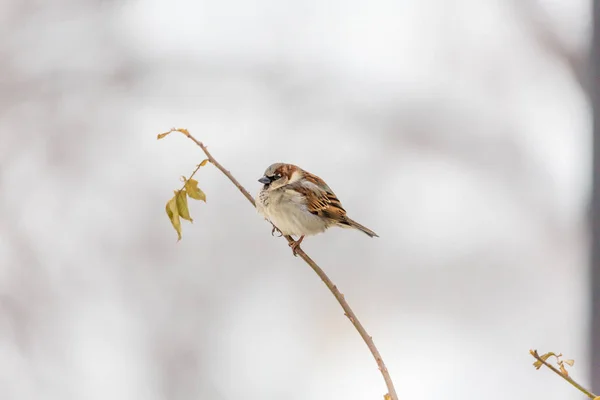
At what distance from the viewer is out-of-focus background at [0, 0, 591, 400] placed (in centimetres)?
122

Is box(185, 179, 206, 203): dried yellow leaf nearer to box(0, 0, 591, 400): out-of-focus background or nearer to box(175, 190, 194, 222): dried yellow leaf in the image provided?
box(175, 190, 194, 222): dried yellow leaf

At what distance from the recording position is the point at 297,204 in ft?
2.57

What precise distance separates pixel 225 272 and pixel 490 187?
24.1 inches

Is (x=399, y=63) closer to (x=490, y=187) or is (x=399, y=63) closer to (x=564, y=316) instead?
(x=490, y=187)

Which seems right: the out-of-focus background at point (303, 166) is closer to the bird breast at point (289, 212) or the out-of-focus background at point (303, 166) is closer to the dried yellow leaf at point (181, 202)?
the bird breast at point (289, 212)

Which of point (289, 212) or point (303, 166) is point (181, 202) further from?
point (303, 166)

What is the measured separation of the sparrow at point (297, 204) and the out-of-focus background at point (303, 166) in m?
0.47

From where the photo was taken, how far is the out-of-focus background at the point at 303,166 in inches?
48.2

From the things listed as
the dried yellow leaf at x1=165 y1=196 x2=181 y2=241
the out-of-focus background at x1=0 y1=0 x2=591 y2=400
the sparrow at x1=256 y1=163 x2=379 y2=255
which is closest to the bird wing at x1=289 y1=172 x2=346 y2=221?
the sparrow at x1=256 y1=163 x2=379 y2=255

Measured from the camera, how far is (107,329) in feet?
4.09

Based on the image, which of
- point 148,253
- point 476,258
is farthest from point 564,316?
point 148,253

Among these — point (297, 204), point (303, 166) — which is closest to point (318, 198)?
point (297, 204)

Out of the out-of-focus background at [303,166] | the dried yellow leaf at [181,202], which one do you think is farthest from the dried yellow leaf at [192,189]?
the out-of-focus background at [303,166]

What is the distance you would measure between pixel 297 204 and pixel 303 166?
51 cm
